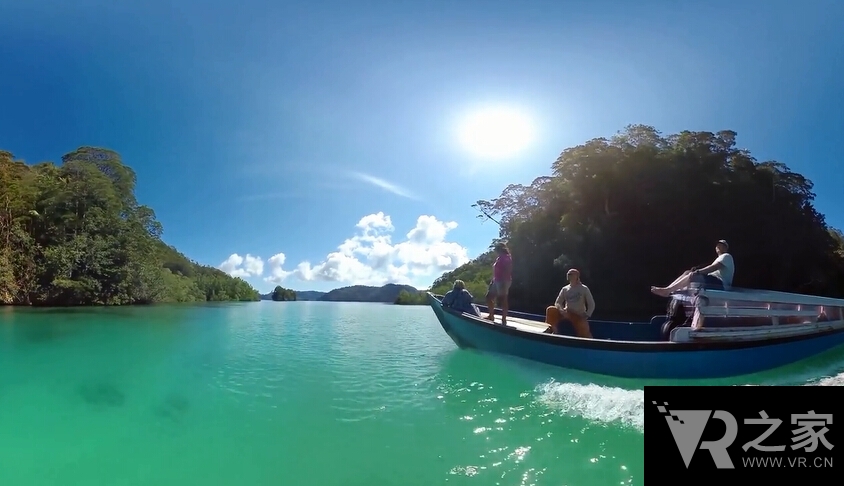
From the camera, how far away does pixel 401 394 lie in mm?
5738

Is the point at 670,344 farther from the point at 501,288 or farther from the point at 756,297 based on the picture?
the point at 501,288

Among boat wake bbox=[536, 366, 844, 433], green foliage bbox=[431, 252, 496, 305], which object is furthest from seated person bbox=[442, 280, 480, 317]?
green foliage bbox=[431, 252, 496, 305]

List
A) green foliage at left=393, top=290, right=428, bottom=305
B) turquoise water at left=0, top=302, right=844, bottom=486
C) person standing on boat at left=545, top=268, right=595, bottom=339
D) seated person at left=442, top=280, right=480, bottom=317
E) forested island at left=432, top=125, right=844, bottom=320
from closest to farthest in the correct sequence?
turquoise water at left=0, top=302, right=844, bottom=486
person standing on boat at left=545, top=268, right=595, bottom=339
seated person at left=442, top=280, right=480, bottom=317
forested island at left=432, top=125, right=844, bottom=320
green foliage at left=393, top=290, right=428, bottom=305

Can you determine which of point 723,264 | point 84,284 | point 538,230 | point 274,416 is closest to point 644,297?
point 538,230

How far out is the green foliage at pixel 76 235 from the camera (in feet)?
94.0

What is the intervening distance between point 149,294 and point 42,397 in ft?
118

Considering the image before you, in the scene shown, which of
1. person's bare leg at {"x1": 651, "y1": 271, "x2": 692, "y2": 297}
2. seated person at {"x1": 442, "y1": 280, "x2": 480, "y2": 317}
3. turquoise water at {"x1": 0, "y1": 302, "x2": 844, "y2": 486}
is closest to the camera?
turquoise water at {"x1": 0, "y1": 302, "x2": 844, "y2": 486}

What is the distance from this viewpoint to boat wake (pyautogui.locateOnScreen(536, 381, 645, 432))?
4332 millimetres

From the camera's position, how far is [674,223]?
22859 millimetres

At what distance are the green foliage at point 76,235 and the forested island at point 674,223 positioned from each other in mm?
33177

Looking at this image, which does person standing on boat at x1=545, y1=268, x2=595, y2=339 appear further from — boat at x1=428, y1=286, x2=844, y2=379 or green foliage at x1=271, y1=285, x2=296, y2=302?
green foliage at x1=271, y1=285, x2=296, y2=302

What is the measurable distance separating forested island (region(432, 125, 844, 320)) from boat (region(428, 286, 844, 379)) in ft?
52.0

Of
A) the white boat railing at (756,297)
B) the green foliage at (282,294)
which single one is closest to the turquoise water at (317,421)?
the white boat railing at (756,297)

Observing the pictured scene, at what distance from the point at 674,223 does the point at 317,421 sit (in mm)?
24458
